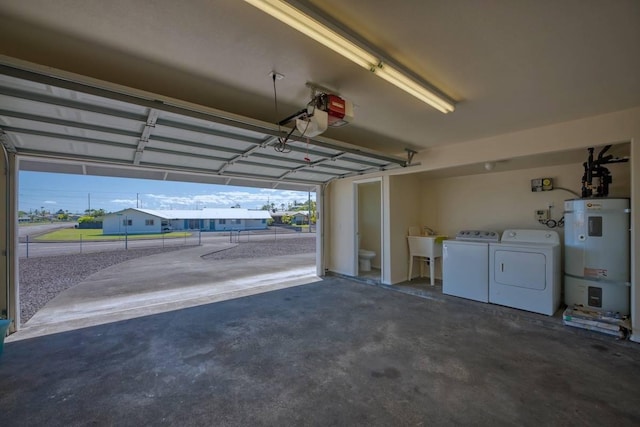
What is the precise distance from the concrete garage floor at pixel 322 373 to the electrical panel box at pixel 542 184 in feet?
7.21

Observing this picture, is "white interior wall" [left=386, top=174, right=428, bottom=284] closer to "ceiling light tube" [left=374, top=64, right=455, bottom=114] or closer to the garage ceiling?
the garage ceiling

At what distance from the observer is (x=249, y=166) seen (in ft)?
14.6

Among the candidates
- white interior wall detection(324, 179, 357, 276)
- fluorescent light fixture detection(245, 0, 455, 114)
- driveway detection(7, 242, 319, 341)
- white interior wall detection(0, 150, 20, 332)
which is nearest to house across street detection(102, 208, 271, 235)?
driveway detection(7, 242, 319, 341)

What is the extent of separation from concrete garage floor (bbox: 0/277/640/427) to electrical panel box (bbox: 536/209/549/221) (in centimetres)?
184

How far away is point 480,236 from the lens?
445cm

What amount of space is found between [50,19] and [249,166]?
9.71 ft

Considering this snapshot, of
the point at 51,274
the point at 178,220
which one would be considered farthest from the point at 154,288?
the point at 178,220

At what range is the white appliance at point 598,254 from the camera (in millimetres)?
3205

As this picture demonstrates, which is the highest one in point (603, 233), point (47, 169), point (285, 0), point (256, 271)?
point (285, 0)

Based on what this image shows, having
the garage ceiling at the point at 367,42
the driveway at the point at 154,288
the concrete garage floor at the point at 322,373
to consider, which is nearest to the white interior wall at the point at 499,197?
the garage ceiling at the point at 367,42

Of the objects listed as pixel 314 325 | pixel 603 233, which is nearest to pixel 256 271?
pixel 314 325

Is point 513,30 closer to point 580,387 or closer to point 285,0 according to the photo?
point 285,0

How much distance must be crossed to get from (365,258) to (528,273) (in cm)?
333

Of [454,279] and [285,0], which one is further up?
[285,0]
